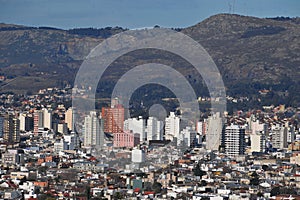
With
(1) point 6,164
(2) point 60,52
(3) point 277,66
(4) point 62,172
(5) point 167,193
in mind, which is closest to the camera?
(5) point 167,193

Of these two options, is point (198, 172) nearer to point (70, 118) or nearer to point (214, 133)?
point (214, 133)

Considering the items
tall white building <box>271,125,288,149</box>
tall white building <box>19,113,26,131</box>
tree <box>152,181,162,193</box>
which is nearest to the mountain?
tall white building <box>271,125,288,149</box>

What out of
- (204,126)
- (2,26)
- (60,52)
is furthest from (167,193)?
(2,26)

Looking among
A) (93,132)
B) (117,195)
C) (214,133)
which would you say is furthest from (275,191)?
(93,132)

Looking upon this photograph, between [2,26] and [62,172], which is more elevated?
[2,26]

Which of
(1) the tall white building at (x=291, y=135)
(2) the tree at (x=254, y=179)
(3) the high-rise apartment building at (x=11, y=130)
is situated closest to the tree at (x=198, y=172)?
(2) the tree at (x=254, y=179)

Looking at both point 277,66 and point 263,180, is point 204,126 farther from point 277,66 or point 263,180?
point 277,66

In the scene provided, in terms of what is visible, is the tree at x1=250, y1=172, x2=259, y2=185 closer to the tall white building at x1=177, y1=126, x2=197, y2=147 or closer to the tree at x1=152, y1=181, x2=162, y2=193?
the tree at x1=152, y1=181, x2=162, y2=193
